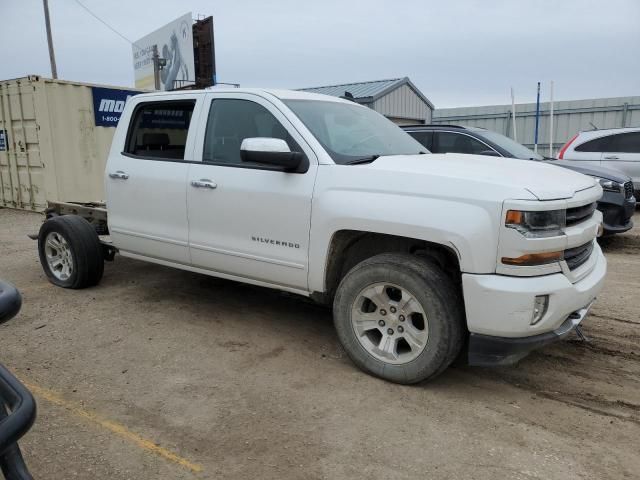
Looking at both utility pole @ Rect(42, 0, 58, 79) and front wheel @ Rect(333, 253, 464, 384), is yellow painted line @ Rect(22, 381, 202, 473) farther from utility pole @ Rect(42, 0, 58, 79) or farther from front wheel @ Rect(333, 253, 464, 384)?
utility pole @ Rect(42, 0, 58, 79)

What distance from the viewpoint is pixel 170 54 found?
24609 millimetres

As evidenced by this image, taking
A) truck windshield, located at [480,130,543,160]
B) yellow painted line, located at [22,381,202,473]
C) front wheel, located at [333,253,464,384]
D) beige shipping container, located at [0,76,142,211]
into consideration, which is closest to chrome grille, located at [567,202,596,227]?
front wheel, located at [333,253,464,384]

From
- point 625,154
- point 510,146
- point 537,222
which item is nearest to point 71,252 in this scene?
point 537,222

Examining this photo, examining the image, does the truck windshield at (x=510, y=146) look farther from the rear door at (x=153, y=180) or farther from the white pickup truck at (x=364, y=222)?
the rear door at (x=153, y=180)

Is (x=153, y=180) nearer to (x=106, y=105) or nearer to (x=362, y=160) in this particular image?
(x=362, y=160)

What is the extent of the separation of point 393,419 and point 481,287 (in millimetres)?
917

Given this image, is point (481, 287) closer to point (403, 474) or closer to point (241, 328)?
point (403, 474)

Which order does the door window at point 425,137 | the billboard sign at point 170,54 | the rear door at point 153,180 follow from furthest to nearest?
the billboard sign at point 170,54 → the door window at point 425,137 → the rear door at point 153,180

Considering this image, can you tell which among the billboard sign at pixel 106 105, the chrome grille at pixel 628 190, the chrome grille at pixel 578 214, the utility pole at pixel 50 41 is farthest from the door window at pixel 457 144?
the utility pole at pixel 50 41

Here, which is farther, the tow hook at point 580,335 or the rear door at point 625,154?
the rear door at point 625,154

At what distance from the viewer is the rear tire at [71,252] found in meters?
5.31

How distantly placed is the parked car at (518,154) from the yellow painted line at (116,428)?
6150 mm

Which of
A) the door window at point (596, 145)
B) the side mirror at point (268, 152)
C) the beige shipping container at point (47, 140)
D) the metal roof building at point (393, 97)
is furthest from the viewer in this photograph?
the metal roof building at point (393, 97)

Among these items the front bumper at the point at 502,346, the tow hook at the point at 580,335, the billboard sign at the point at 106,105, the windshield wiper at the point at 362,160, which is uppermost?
the billboard sign at the point at 106,105
